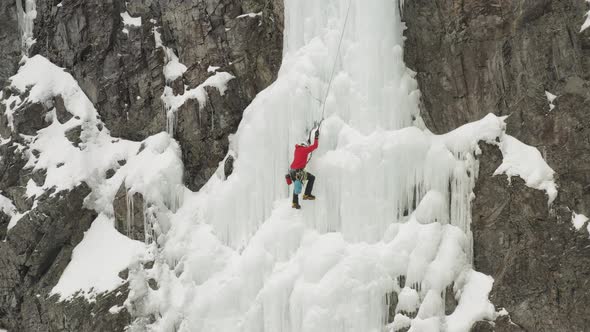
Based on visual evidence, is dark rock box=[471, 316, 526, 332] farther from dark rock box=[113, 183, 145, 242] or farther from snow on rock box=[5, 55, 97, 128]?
snow on rock box=[5, 55, 97, 128]

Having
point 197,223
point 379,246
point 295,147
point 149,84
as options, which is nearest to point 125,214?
point 197,223

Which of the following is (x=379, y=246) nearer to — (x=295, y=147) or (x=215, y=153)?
(x=295, y=147)

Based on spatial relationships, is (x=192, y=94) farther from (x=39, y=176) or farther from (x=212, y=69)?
(x=39, y=176)

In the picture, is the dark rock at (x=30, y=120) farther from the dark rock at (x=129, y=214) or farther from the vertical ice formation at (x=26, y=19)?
the dark rock at (x=129, y=214)

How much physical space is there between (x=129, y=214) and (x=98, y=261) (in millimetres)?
1049

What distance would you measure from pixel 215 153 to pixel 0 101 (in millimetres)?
5656

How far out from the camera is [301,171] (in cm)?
953

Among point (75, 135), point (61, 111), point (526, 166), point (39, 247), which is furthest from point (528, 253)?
point (61, 111)

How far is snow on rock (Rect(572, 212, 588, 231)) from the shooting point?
8039 millimetres

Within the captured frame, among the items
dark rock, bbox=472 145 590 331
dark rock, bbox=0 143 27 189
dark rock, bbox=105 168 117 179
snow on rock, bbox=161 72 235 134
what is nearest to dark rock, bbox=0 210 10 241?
dark rock, bbox=0 143 27 189

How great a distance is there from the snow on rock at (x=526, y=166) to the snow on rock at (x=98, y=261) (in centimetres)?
663

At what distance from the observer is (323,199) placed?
31.8 feet

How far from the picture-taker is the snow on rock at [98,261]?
10.8 metres

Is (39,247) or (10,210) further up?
(10,210)
